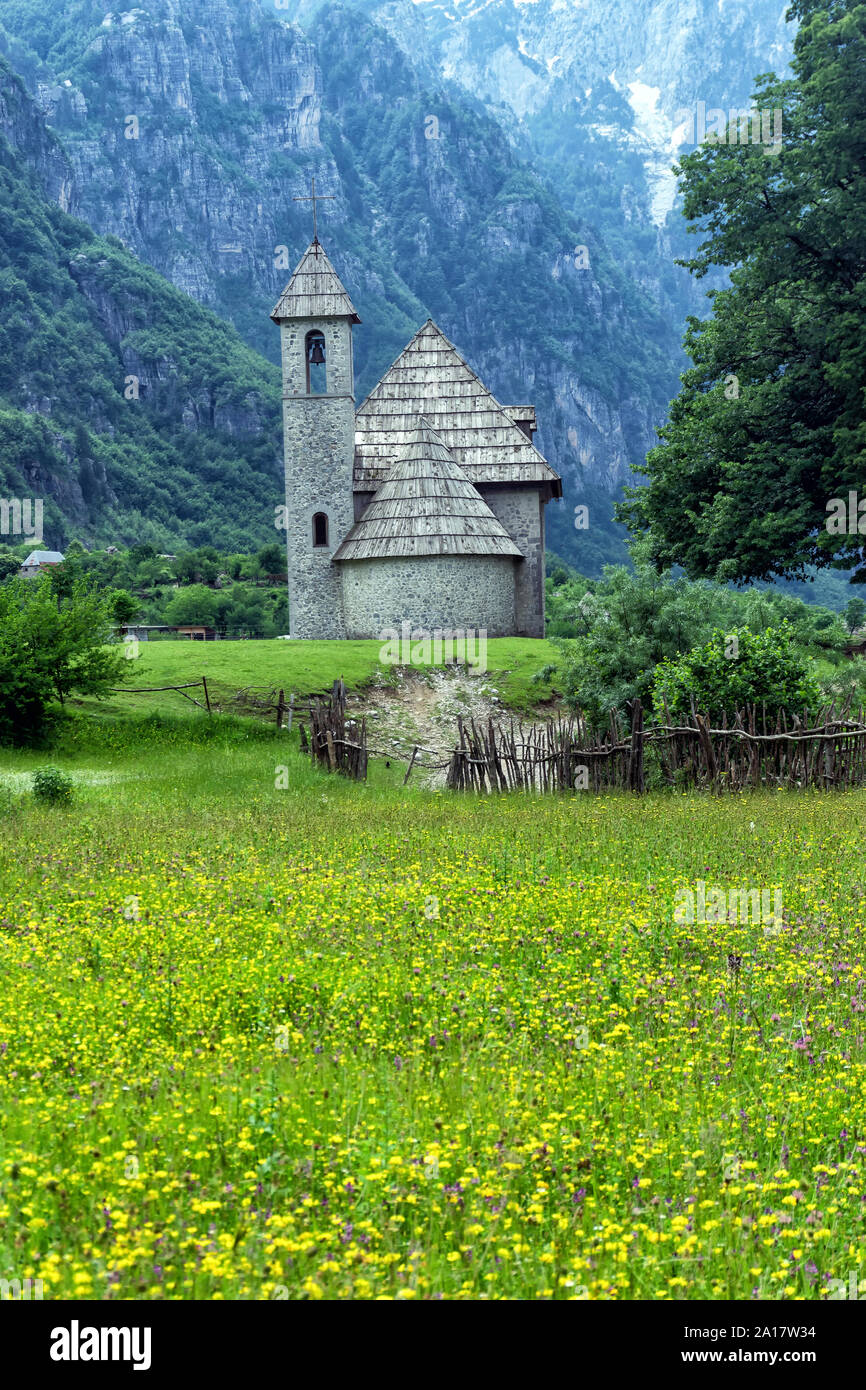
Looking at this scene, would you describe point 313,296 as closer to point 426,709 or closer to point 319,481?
point 319,481

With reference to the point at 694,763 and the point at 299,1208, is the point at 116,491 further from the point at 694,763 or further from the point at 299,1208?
the point at 299,1208

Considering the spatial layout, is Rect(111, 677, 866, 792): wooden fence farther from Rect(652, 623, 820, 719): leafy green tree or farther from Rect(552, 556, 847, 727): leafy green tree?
Rect(552, 556, 847, 727): leafy green tree


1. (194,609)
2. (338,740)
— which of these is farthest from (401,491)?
(194,609)

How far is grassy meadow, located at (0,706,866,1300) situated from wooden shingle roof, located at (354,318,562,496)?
116ft

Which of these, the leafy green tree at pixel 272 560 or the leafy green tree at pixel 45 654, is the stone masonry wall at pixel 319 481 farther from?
the leafy green tree at pixel 272 560

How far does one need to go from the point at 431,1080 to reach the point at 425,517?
119ft

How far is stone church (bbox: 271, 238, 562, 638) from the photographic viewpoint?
4131 centimetres

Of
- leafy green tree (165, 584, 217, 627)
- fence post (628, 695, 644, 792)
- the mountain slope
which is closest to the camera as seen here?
fence post (628, 695, 644, 792)

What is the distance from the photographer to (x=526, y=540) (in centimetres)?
4619

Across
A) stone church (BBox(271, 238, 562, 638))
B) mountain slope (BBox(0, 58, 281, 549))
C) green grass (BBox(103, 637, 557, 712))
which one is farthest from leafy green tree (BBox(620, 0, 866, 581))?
mountain slope (BBox(0, 58, 281, 549))

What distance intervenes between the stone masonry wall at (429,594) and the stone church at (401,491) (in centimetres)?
4

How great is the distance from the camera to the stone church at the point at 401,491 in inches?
1626

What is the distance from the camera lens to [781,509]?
2744 centimetres

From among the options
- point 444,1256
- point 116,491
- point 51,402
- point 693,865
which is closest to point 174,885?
point 693,865
